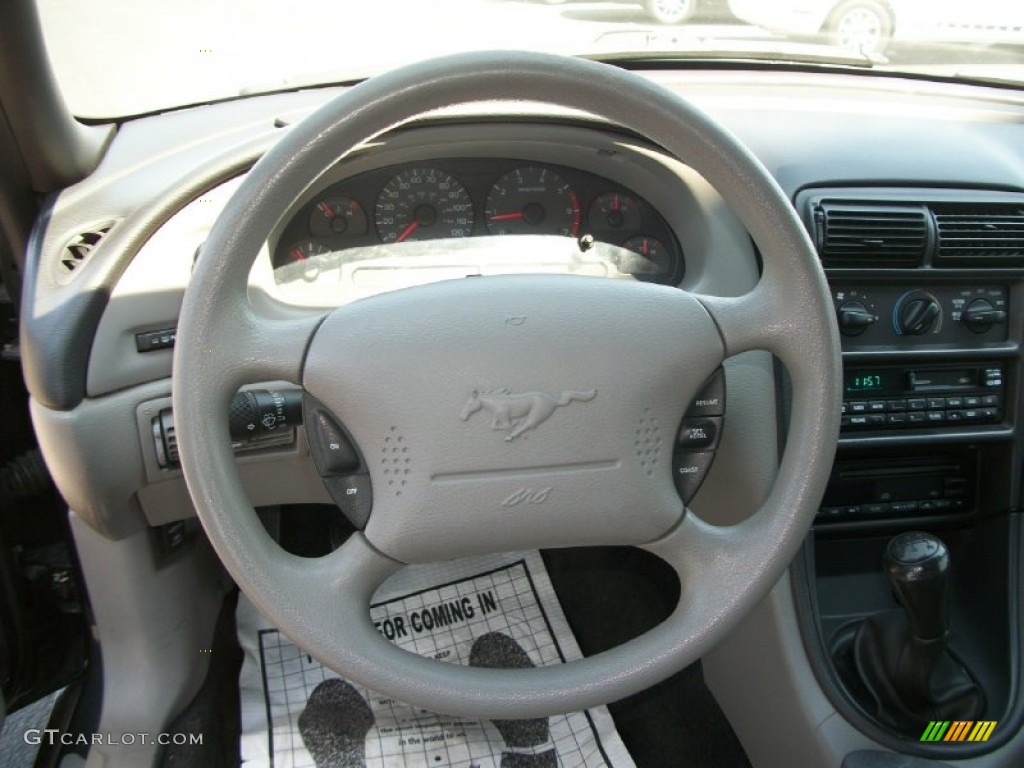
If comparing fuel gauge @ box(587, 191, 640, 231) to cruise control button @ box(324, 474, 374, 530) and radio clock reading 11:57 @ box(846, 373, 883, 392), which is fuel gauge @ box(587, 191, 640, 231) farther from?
cruise control button @ box(324, 474, 374, 530)

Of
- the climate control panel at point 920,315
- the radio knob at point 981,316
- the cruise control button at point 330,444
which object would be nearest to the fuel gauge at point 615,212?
the climate control panel at point 920,315

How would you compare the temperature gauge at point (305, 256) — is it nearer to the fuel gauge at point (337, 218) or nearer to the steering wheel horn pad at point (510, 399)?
the fuel gauge at point (337, 218)

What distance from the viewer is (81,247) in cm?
130

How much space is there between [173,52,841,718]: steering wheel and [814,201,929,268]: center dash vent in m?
0.46

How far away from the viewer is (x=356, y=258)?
1.45 meters

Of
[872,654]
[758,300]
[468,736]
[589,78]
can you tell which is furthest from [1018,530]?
[589,78]

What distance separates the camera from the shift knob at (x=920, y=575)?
1277mm

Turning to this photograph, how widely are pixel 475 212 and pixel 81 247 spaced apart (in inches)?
23.5

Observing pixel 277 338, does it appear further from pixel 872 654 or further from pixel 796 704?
pixel 872 654

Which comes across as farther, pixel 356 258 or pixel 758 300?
pixel 356 258

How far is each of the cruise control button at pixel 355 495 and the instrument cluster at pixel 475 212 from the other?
1.66 feet

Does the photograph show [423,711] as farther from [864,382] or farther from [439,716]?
[864,382]

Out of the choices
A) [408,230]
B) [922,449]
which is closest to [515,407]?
[408,230]

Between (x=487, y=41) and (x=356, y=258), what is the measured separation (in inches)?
19.8
